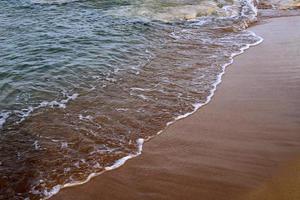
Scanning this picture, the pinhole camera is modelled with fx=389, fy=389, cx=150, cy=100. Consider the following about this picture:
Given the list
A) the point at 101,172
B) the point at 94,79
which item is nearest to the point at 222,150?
the point at 101,172

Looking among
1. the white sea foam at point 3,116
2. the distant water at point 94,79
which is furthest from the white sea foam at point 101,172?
the white sea foam at point 3,116

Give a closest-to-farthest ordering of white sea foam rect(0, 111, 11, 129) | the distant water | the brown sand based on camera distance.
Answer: the brown sand < the distant water < white sea foam rect(0, 111, 11, 129)

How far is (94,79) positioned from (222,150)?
10.7ft

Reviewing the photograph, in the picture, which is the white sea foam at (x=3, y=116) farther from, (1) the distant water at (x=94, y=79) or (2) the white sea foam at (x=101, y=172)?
(2) the white sea foam at (x=101, y=172)

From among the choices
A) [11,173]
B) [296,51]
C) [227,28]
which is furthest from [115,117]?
[227,28]

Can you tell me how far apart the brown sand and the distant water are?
0.93 ft

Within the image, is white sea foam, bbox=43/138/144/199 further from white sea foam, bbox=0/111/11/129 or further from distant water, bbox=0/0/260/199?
white sea foam, bbox=0/111/11/129

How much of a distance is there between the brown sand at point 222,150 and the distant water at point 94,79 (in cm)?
28

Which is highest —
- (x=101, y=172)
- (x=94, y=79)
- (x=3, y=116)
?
(x=94, y=79)

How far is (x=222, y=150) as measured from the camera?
185 inches

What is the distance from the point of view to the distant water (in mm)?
4707

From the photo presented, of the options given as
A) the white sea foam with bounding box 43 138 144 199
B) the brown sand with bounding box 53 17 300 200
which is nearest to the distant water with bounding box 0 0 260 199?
the white sea foam with bounding box 43 138 144 199

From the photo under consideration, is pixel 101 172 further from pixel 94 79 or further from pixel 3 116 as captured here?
pixel 94 79

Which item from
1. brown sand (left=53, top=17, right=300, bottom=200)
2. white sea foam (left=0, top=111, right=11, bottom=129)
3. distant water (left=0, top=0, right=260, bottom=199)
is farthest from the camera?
white sea foam (left=0, top=111, right=11, bottom=129)
